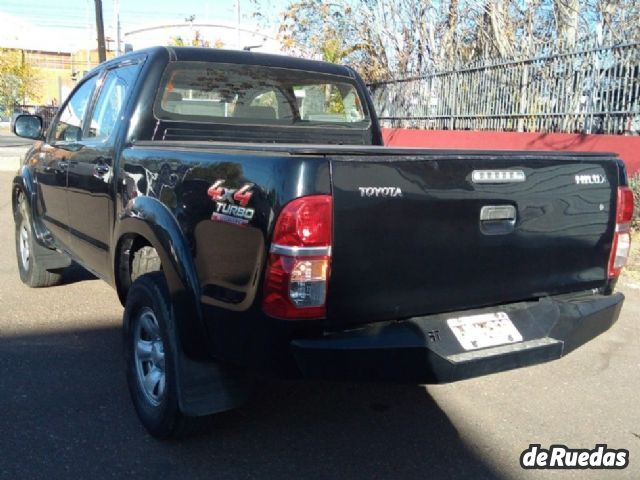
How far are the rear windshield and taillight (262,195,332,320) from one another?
1.93 meters

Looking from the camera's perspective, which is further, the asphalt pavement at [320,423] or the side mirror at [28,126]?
the side mirror at [28,126]

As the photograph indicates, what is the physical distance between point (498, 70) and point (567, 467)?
994cm

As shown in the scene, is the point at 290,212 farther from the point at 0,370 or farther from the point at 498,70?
the point at 498,70

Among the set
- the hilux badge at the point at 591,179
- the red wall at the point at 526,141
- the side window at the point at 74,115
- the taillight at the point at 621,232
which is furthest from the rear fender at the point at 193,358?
the red wall at the point at 526,141

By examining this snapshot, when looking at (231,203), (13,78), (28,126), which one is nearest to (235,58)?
(231,203)

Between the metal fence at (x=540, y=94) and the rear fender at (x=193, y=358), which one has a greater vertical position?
the metal fence at (x=540, y=94)

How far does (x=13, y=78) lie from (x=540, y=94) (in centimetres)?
Answer: 5292

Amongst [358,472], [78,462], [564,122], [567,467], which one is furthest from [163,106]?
[564,122]

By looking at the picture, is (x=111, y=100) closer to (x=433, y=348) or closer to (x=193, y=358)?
(x=193, y=358)

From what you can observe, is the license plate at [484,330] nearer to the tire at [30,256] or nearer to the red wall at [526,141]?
the tire at [30,256]

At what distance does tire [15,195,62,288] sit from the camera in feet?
18.9

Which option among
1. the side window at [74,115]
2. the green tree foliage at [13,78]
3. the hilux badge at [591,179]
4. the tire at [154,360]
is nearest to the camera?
the tire at [154,360]

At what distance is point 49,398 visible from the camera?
3.70m

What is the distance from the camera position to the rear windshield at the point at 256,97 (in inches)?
164
